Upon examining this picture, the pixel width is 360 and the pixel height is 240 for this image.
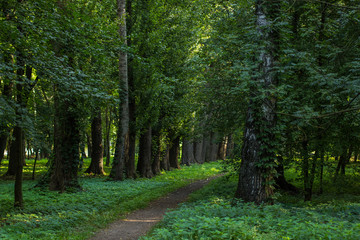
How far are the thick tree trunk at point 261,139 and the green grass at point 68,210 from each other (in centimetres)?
424

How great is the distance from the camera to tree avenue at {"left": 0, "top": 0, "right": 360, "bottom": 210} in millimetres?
7117

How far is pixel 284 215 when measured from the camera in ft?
21.6

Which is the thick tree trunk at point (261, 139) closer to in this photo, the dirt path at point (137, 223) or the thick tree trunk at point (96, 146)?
the dirt path at point (137, 223)

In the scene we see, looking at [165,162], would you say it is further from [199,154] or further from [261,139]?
[261,139]

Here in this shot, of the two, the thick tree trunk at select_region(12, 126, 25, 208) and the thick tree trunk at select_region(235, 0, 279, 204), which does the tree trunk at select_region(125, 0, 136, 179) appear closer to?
the thick tree trunk at select_region(12, 126, 25, 208)

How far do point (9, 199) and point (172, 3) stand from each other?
13.6 metres

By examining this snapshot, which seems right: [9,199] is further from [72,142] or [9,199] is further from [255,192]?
[255,192]

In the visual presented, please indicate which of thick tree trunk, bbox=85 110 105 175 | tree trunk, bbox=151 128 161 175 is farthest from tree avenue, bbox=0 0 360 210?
tree trunk, bbox=151 128 161 175

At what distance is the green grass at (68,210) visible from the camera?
6625 mm

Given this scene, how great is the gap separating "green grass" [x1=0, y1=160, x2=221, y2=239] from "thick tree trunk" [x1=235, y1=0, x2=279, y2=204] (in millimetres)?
4243

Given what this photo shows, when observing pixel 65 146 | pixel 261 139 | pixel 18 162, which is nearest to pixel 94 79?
pixel 18 162

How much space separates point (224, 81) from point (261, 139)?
106 inches

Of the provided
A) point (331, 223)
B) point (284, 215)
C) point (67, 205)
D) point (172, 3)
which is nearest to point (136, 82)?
point (172, 3)

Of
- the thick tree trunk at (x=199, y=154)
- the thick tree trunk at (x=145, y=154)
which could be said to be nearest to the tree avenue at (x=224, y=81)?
the thick tree trunk at (x=145, y=154)
